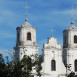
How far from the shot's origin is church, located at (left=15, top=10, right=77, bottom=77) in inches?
2445

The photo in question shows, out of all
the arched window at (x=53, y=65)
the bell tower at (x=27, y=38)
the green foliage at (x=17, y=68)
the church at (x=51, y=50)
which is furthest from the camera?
the arched window at (x=53, y=65)

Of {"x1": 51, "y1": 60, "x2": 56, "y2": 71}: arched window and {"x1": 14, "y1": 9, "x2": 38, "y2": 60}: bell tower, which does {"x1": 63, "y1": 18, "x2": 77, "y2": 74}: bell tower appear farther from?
{"x1": 14, "y1": 9, "x2": 38, "y2": 60}: bell tower

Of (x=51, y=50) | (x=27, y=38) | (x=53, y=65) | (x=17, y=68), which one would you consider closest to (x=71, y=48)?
(x=51, y=50)

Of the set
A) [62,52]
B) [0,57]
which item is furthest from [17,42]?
[0,57]

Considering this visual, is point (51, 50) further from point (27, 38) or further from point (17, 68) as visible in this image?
point (17, 68)

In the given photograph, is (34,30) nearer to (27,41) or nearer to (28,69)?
(27,41)

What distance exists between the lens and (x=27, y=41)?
62250 mm

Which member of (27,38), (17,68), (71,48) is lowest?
(17,68)

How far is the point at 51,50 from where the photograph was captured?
205 ft

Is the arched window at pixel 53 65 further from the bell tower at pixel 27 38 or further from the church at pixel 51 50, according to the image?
the bell tower at pixel 27 38

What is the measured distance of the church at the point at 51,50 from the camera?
6209 centimetres

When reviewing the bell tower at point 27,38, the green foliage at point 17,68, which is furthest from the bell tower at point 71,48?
the green foliage at point 17,68

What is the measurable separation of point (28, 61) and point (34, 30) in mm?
15606

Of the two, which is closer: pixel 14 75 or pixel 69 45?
pixel 14 75
